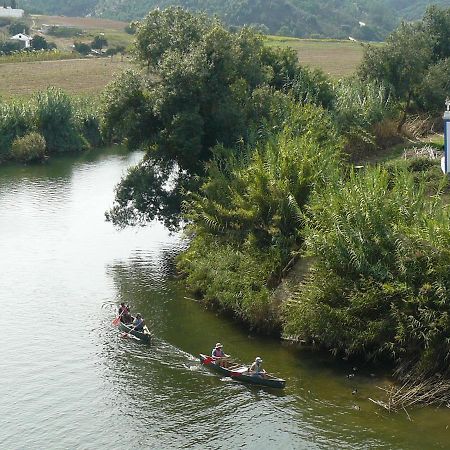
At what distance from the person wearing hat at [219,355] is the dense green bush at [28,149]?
5108cm

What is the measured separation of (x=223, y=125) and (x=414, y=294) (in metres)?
20.4

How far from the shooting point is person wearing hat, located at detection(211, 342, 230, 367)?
33281mm

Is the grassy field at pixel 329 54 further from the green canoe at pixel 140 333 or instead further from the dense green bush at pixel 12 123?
the green canoe at pixel 140 333

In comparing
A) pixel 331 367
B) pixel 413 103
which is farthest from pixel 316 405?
pixel 413 103

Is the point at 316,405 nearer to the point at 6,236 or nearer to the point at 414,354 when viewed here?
the point at 414,354

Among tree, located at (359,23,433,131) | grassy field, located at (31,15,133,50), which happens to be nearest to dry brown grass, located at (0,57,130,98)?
grassy field, located at (31,15,133,50)

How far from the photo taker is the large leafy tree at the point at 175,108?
153 ft

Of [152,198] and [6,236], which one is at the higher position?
[152,198]

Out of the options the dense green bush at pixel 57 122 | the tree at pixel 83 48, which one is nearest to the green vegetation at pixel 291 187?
the dense green bush at pixel 57 122

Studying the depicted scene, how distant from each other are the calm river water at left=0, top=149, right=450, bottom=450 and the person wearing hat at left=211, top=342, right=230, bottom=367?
626mm

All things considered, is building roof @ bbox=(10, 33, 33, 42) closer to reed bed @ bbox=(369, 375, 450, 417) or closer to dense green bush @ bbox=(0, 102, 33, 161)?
dense green bush @ bbox=(0, 102, 33, 161)

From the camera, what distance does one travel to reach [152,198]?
160 feet

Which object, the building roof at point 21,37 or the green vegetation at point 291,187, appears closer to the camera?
the green vegetation at point 291,187

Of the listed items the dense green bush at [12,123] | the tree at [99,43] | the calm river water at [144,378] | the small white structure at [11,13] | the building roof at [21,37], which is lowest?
the calm river water at [144,378]
